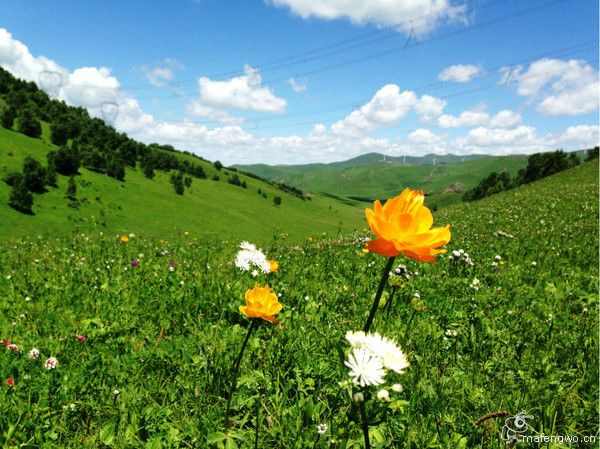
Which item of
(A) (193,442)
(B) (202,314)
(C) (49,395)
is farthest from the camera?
(B) (202,314)

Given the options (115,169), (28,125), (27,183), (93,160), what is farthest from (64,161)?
(28,125)

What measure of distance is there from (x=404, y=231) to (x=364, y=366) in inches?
23.3

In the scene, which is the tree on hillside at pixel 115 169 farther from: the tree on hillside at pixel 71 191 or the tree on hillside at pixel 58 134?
the tree on hillside at pixel 71 191

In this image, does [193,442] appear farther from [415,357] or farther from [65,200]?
[65,200]

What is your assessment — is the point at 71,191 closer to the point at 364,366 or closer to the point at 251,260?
the point at 251,260

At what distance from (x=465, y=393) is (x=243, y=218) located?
333 feet

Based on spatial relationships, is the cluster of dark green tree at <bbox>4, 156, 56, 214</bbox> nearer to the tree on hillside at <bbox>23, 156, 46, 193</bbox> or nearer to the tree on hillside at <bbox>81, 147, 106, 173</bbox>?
the tree on hillside at <bbox>23, 156, 46, 193</bbox>

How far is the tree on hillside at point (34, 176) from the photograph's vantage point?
70.7 metres

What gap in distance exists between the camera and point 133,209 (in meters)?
82.5

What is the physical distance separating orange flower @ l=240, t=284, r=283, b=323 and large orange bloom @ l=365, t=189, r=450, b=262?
39.3 inches

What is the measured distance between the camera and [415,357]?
3953mm

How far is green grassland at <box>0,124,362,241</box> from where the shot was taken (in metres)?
65.5

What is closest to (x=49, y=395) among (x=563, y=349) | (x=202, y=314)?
(x=202, y=314)

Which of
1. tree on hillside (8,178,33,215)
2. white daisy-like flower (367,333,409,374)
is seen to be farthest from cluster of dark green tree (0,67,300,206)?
white daisy-like flower (367,333,409,374)
